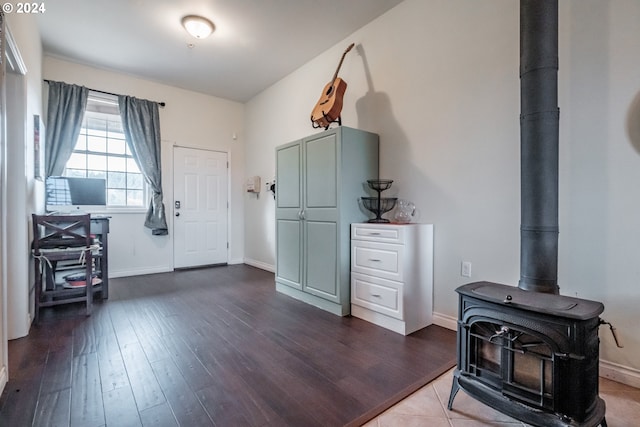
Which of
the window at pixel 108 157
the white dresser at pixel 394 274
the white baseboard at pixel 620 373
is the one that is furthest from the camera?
the window at pixel 108 157

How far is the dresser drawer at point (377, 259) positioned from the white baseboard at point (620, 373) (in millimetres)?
1260

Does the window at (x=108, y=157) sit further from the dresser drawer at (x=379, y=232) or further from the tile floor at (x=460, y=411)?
the tile floor at (x=460, y=411)

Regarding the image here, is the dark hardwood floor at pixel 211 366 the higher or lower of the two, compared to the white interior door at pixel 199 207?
lower

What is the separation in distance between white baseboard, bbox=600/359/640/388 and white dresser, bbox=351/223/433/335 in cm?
111

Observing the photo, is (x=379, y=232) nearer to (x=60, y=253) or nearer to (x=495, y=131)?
(x=495, y=131)

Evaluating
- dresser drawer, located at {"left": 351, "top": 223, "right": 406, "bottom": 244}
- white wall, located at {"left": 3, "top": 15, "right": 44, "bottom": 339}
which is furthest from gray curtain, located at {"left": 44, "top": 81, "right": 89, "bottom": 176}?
dresser drawer, located at {"left": 351, "top": 223, "right": 406, "bottom": 244}

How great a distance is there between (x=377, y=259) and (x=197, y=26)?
2945 millimetres

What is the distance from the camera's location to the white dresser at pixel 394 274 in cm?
240

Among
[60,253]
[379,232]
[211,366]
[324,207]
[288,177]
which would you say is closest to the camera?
[211,366]

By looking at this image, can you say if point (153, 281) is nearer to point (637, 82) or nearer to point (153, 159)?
point (153, 159)

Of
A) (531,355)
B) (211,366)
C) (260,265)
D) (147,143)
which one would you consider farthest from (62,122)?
(531,355)

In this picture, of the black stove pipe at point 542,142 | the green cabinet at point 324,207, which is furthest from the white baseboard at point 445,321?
the black stove pipe at point 542,142

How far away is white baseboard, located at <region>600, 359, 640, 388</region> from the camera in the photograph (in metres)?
1.68

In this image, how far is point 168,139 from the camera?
4777mm
